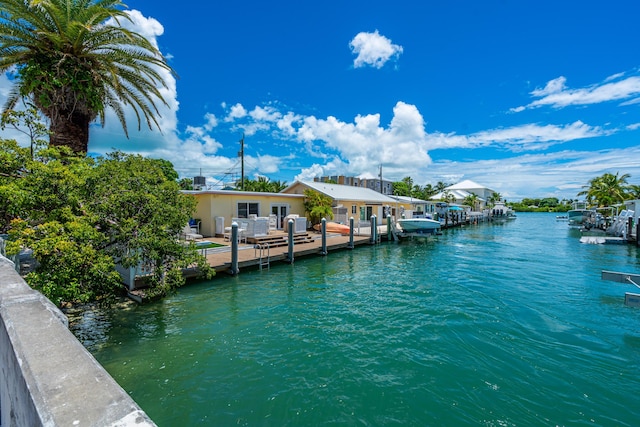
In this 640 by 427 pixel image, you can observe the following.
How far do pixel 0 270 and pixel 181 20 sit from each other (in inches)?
521

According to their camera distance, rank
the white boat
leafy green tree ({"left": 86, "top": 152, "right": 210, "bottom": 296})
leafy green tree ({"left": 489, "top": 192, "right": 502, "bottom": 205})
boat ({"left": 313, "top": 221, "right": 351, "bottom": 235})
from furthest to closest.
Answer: leafy green tree ({"left": 489, "top": 192, "right": 502, "bottom": 205}), the white boat, boat ({"left": 313, "top": 221, "right": 351, "bottom": 235}), leafy green tree ({"left": 86, "top": 152, "right": 210, "bottom": 296})

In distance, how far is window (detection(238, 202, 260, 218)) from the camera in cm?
2064

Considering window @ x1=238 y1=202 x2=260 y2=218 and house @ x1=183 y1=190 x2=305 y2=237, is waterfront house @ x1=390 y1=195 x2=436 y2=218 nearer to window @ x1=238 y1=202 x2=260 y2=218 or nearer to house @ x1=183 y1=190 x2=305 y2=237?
house @ x1=183 y1=190 x2=305 y2=237

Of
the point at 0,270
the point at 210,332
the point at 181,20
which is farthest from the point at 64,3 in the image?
the point at 210,332

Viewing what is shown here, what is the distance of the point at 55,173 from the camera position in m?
6.50

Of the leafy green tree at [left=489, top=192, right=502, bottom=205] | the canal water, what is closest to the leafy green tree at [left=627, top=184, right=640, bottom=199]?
the leafy green tree at [left=489, top=192, right=502, bottom=205]

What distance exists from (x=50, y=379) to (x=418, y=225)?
2474 cm

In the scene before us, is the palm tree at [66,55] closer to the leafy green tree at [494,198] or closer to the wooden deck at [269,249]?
the wooden deck at [269,249]

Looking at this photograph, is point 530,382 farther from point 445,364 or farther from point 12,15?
point 12,15

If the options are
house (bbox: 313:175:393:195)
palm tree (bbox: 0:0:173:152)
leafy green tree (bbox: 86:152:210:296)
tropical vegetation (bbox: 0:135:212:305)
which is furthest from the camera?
house (bbox: 313:175:393:195)

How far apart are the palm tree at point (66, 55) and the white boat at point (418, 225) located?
1942cm

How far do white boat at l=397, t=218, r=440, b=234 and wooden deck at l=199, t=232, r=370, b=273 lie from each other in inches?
175

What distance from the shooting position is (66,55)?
9.16 meters

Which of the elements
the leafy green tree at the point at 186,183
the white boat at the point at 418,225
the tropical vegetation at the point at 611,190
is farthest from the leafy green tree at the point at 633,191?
the leafy green tree at the point at 186,183
